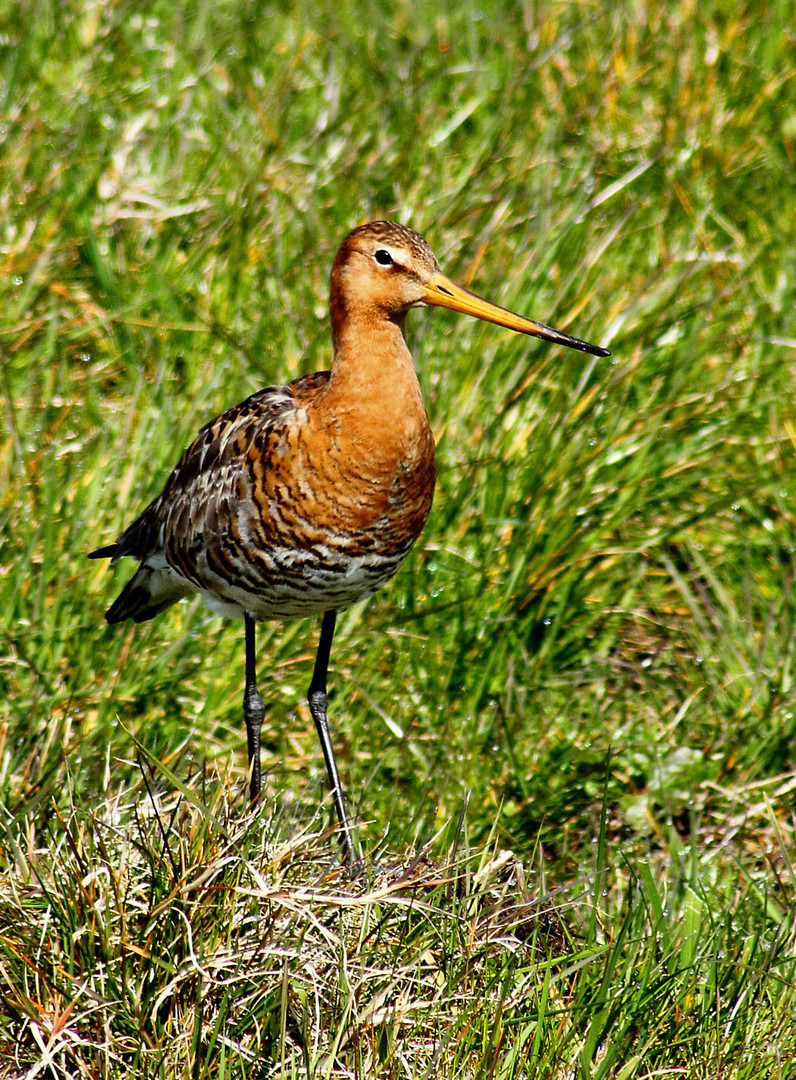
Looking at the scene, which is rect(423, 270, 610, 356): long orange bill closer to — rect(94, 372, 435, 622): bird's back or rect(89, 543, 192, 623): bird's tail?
rect(94, 372, 435, 622): bird's back

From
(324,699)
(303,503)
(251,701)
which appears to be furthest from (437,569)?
(303,503)

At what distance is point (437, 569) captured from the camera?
16.2 ft

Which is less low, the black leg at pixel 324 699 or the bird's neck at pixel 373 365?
the bird's neck at pixel 373 365

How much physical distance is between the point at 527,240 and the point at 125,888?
340 centimetres

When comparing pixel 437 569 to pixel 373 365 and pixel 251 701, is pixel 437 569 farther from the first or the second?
pixel 373 365

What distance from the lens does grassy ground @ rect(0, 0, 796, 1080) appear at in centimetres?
313

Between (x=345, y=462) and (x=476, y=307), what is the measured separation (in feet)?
1.87

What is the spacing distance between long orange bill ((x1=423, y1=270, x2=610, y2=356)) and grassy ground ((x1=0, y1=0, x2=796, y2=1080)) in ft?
3.42

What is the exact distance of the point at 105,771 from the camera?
3789 millimetres

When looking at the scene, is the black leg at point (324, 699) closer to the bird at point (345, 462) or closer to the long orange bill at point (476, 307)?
the bird at point (345, 462)

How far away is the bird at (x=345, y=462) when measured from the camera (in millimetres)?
3832

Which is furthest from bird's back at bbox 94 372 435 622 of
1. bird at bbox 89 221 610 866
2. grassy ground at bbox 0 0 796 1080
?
grassy ground at bbox 0 0 796 1080

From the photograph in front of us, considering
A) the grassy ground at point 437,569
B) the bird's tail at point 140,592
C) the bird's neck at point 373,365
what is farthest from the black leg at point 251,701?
the bird's neck at point 373,365

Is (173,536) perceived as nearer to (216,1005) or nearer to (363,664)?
(363,664)
